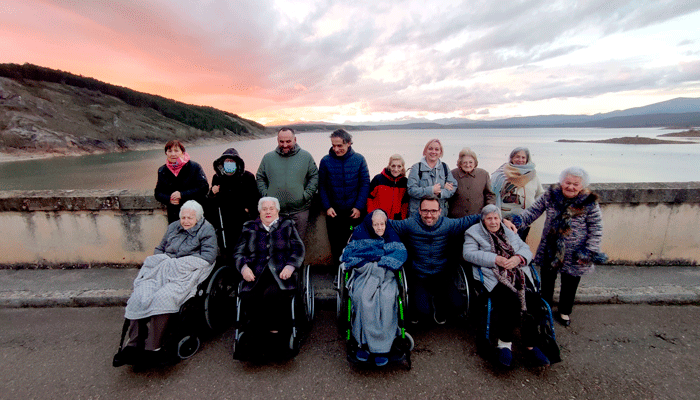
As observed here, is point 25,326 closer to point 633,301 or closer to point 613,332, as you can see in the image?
point 613,332

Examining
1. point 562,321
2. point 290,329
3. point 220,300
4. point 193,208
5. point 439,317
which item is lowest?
point 562,321

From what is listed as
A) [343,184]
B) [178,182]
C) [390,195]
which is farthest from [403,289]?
[178,182]

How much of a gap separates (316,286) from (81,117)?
82.6 metres

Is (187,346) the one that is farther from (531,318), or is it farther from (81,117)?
(81,117)

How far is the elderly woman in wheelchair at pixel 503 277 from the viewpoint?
2457 mm

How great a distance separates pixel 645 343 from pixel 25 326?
576cm

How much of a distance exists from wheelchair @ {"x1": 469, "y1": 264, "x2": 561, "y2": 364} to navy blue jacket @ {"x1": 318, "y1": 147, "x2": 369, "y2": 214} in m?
1.46

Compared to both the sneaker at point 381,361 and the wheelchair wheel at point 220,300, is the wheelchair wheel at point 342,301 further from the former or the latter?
the wheelchair wheel at point 220,300

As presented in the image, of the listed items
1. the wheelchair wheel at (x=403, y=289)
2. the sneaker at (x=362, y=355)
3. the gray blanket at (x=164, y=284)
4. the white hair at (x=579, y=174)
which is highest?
the white hair at (x=579, y=174)

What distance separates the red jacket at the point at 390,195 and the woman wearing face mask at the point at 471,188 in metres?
0.60

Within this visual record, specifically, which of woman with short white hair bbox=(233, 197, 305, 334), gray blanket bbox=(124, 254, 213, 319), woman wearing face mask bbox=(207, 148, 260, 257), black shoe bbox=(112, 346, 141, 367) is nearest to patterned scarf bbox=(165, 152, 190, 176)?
woman wearing face mask bbox=(207, 148, 260, 257)

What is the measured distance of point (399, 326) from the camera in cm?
251

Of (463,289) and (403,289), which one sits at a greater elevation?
(403,289)

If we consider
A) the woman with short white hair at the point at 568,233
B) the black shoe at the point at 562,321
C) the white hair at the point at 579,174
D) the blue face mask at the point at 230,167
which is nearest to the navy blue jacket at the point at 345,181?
the blue face mask at the point at 230,167
